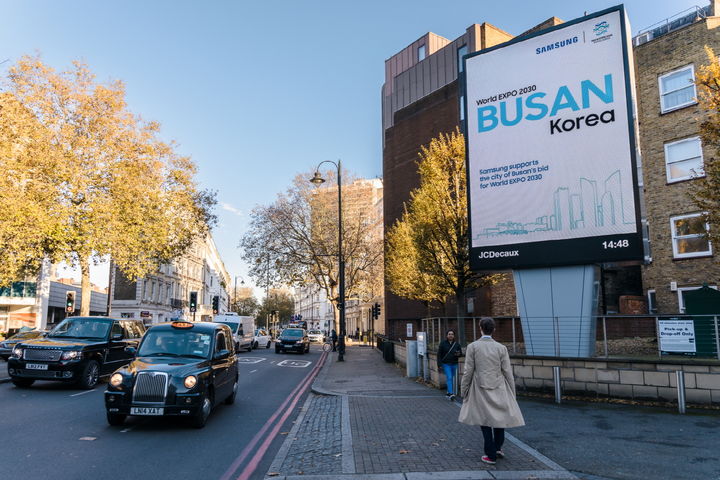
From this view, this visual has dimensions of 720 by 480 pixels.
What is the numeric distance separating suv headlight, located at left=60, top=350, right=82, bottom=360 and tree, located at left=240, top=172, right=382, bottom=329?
29.6 metres

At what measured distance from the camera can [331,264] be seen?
45.0 m

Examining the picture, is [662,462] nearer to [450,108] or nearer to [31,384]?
[31,384]

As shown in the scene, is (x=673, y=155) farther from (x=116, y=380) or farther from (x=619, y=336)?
(x=116, y=380)

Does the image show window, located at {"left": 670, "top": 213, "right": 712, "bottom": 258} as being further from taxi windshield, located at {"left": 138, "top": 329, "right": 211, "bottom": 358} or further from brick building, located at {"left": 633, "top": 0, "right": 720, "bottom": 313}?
taxi windshield, located at {"left": 138, "top": 329, "right": 211, "bottom": 358}

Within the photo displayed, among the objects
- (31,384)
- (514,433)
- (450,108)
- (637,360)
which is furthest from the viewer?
(450,108)

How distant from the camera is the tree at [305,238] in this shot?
142ft

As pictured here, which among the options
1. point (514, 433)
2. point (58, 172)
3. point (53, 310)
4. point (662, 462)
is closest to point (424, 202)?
point (514, 433)

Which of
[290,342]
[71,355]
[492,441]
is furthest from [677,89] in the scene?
[290,342]

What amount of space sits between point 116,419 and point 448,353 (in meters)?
7.22

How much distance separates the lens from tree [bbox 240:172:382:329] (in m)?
43.2

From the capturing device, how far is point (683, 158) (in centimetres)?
2183

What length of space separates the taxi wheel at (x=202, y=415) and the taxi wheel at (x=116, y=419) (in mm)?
1158

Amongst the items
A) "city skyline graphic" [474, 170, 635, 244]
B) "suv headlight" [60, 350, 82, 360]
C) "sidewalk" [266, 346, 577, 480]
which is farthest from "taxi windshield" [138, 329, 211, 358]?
"city skyline graphic" [474, 170, 635, 244]

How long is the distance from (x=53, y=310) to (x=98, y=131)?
3174 centimetres
